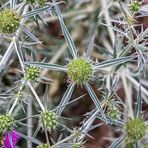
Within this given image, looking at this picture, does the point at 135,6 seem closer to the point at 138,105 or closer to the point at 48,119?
the point at 138,105

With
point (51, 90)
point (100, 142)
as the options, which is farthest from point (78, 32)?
point (100, 142)

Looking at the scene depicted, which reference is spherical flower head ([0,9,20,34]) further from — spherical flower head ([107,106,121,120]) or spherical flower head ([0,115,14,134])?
spherical flower head ([107,106,121,120])

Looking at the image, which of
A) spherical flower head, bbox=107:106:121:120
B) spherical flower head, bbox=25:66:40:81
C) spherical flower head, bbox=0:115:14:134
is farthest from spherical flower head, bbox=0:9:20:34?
spherical flower head, bbox=107:106:121:120

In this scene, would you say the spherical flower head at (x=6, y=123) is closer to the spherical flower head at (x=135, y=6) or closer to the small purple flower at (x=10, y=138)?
the small purple flower at (x=10, y=138)

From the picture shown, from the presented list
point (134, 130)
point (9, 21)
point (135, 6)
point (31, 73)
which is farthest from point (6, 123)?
point (135, 6)

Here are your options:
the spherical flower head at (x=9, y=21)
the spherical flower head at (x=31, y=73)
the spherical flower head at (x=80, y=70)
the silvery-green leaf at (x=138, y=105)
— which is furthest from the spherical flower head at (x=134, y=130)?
the spherical flower head at (x=9, y=21)

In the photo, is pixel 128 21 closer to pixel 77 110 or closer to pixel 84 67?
pixel 84 67
